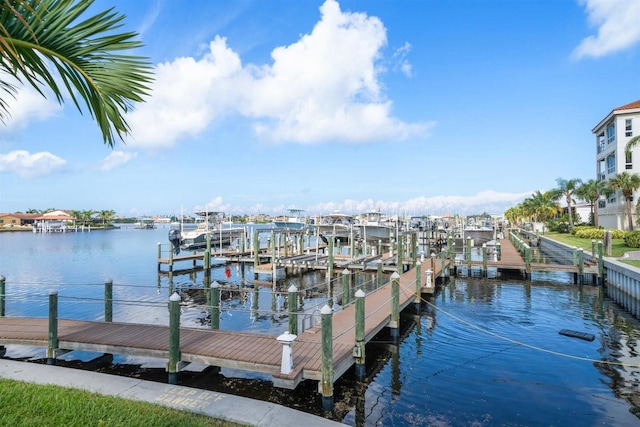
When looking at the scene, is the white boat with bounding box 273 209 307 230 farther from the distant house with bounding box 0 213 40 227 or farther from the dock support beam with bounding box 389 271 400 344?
the distant house with bounding box 0 213 40 227

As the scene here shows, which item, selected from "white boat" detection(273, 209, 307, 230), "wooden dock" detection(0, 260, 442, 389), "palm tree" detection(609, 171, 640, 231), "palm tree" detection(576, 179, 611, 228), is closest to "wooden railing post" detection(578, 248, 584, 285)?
"wooden dock" detection(0, 260, 442, 389)

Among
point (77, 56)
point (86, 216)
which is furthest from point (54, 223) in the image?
point (77, 56)

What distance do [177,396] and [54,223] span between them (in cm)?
13714

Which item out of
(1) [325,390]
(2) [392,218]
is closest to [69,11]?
(1) [325,390]

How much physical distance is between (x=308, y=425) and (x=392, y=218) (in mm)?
72456

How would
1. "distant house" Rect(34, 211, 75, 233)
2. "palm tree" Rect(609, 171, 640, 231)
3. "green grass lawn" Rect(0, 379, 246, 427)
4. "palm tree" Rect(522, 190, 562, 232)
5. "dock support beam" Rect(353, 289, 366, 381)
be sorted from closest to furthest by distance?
"green grass lawn" Rect(0, 379, 246, 427) < "dock support beam" Rect(353, 289, 366, 381) < "palm tree" Rect(609, 171, 640, 231) < "palm tree" Rect(522, 190, 562, 232) < "distant house" Rect(34, 211, 75, 233)

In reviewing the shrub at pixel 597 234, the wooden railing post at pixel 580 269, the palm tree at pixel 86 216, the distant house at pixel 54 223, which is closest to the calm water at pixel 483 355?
the wooden railing post at pixel 580 269

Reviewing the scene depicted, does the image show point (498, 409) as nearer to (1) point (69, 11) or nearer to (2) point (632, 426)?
(2) point (632, 426)

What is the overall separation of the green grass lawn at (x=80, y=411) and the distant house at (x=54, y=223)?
132 meters

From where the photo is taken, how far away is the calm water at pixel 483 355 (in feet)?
28.8

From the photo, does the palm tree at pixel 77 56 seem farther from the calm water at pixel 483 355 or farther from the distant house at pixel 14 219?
the distant house at pixel 14 219

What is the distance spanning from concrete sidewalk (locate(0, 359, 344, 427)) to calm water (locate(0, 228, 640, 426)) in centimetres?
220

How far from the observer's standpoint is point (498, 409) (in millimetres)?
8812

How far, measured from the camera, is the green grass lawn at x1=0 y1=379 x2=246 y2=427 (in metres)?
5.71
